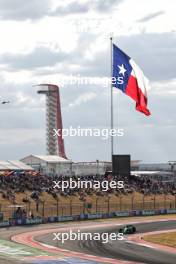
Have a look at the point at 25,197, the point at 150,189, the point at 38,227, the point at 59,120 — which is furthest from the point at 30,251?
→ the point at 59,120

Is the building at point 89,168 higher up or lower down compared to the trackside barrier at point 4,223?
higher up

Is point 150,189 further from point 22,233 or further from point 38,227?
point 22,233

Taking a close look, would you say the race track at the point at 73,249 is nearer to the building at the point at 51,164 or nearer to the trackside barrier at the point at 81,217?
the trackside barrier at the point at 81,217

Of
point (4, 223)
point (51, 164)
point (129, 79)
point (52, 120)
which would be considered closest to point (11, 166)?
point (51, 164)

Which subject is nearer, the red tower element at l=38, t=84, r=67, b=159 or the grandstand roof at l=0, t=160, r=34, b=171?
the grandstand roof at l=0, t=160, r=34, b=171

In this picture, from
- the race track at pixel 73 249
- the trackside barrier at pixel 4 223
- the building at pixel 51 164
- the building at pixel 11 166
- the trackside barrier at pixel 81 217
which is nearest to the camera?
the race track at pixel 73 249

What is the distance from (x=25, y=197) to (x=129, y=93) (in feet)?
117

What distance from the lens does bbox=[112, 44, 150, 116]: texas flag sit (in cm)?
3275

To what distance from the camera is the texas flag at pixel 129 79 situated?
32.8 metres

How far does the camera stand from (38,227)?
5453 cm

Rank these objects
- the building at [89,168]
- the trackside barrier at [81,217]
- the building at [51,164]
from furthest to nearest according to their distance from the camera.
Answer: the building at [89,168] < the building at [51,164] < the trackside barrier at [81,217]

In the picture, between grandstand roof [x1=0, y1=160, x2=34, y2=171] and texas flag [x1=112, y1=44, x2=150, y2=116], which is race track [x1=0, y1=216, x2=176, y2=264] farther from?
grandstand roof [x1=0, y1=160, x2=34, y2=171]

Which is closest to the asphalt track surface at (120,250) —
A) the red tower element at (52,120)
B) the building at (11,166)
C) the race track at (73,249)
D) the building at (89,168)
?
the race track at (73,249)

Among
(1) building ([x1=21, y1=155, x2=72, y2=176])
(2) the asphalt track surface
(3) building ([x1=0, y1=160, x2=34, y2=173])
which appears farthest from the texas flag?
(1) building ([x1=21, y1=155, x2=72, y2=176])
